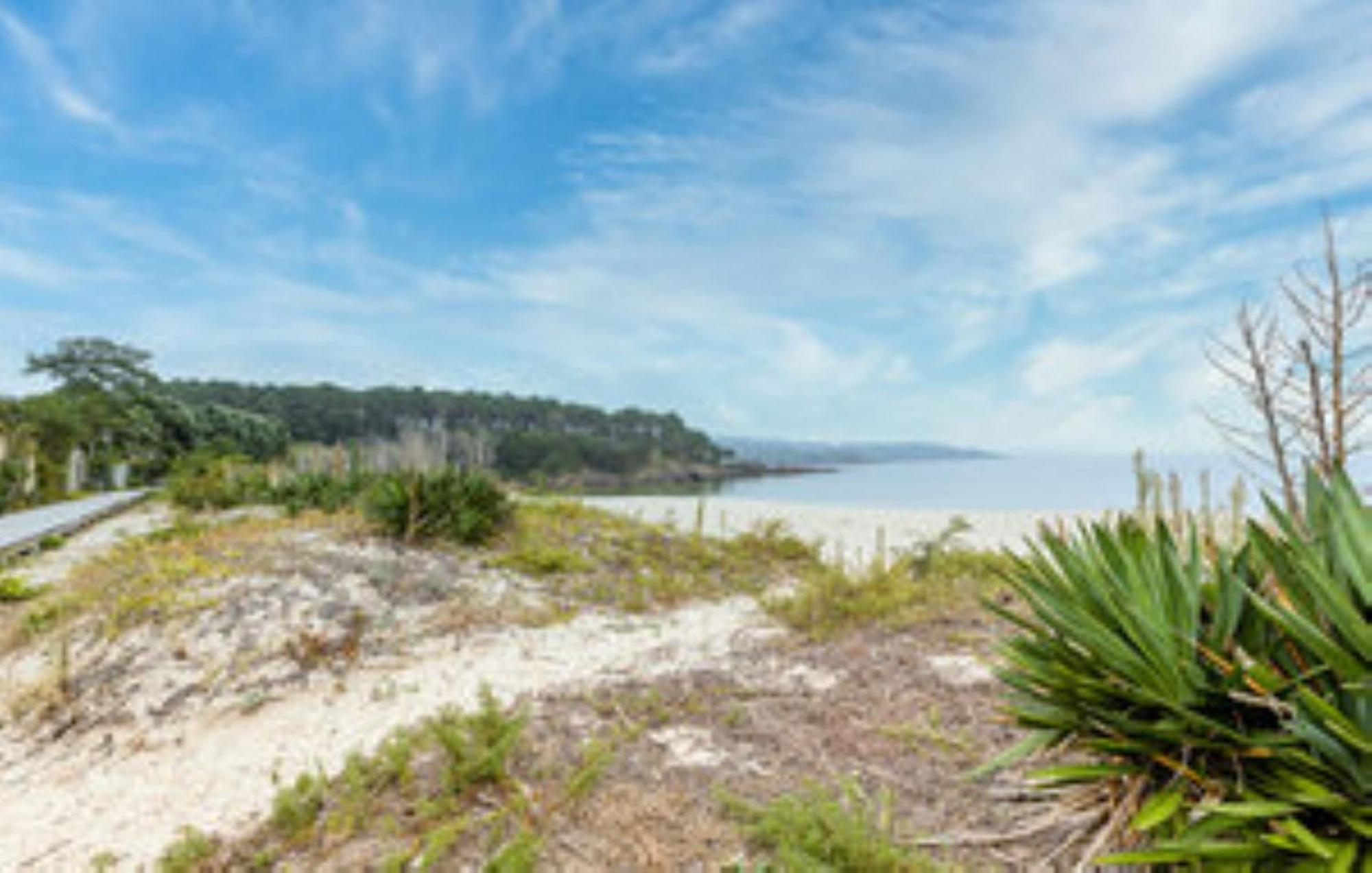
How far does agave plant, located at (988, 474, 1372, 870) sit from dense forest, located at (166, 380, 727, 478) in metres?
37.5

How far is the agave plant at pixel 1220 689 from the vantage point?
187 cm

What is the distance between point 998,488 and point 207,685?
20920mm

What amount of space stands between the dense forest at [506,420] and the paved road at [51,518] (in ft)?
73.4

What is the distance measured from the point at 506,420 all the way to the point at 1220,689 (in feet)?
195

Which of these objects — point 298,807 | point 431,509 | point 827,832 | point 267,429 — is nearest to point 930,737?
point 827,832

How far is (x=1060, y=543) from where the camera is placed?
2834mm

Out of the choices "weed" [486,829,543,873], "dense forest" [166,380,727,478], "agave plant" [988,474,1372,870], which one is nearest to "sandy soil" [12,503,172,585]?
"weed" [486,829,543,873]

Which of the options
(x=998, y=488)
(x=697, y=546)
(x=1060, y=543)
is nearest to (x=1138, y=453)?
(x=1060, y=543)

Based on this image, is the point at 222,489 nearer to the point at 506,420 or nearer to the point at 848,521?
the point at 848,521

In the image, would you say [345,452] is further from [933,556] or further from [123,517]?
[933,556]

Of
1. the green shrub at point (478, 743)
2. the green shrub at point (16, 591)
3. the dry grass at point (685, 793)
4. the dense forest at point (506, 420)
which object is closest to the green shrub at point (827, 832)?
the dry grass at point (685, 793)

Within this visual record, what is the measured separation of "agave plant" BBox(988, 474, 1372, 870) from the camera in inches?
73.4

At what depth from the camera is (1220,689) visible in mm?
2133

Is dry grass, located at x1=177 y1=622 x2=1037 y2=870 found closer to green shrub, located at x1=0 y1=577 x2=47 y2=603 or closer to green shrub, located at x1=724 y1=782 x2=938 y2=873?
green shrub, located at x1=724 y1=782 x2=938 y2=873
